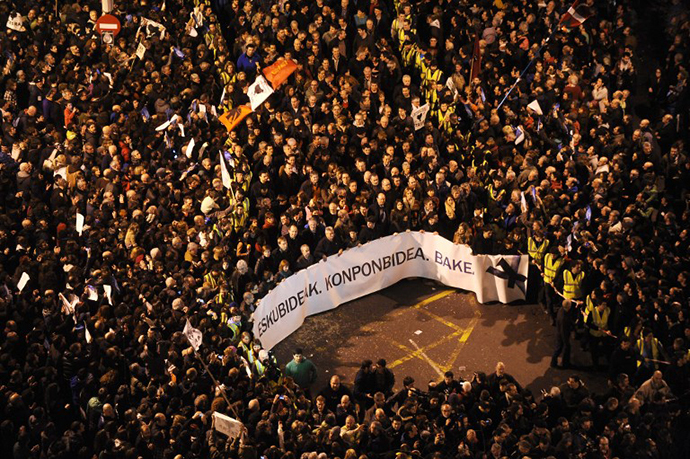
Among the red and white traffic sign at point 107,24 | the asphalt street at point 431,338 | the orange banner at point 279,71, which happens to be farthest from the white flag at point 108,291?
the red and white traffic sign at point 107,24

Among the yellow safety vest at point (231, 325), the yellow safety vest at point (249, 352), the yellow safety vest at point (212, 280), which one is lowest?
the yellow safety vest at point (249, 352)

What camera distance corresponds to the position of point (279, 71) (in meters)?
22.7

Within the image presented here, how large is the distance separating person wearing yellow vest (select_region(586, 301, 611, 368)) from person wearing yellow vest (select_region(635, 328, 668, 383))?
0.96 metres

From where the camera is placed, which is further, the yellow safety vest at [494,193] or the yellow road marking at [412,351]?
the yellow safety vest at [494,193]

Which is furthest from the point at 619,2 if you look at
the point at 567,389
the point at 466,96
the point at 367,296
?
the point at 567,389

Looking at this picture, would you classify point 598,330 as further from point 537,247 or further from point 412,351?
point 412,351

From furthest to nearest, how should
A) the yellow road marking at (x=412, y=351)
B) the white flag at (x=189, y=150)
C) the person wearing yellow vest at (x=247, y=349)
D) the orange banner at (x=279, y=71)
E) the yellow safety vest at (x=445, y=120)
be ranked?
the yellow safety vest at (x=445, y=120), the orange banner at (x=279, y=71), the white flag at (x=189, y=150), the yellow road marking at (x=412, y=351), the person wearing yellow vest at (x=247, y=349)

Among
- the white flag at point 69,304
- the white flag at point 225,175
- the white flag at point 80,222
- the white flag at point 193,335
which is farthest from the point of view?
the white flag at point 225,175

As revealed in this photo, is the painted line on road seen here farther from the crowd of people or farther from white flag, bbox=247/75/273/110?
white flag, bbox=247/75/273/110

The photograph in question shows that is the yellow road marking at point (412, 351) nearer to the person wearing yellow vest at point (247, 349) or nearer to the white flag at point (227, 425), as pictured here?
the person wearing yellow vest at point (247, 349)

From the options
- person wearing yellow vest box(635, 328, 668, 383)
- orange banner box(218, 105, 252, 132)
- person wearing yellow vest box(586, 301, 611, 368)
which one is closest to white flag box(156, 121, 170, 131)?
orange banner box(218, 105, 252, 132)

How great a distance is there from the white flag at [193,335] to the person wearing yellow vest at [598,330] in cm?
645

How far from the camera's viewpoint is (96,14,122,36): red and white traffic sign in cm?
2486

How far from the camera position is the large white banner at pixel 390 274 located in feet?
65.0
